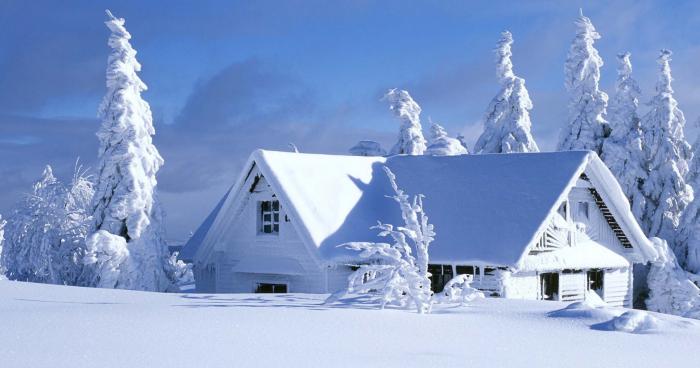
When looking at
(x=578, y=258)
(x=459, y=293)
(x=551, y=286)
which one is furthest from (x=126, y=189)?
(x=578, y=258)

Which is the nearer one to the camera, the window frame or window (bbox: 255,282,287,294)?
window (bbox: 255,282,287,294)

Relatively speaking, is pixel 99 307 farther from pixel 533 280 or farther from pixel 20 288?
pixel 533 280

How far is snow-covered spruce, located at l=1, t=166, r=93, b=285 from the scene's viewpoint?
30203mm

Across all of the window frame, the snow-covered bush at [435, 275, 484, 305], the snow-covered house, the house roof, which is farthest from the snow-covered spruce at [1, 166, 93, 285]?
the snow-covered bush at [435, 275, 484, 305]

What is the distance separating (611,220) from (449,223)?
6586mm

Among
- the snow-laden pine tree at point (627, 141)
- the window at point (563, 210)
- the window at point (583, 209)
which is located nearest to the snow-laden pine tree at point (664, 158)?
the snow-laden pine tree at point (627, 141)

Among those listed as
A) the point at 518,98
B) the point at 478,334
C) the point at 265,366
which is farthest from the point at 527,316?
the point at 518,98

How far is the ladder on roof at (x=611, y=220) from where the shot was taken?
28.1 metres

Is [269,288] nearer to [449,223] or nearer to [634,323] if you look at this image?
[449,223]

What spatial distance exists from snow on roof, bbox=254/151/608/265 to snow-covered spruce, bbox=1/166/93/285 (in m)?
9.01

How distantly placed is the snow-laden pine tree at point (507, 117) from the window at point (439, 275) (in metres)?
17.2

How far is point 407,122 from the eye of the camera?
44031 millimetres

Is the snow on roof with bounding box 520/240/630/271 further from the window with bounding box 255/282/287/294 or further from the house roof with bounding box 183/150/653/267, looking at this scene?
the window with bounding box 255/282/287/294

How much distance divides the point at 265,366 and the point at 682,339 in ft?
27.4
